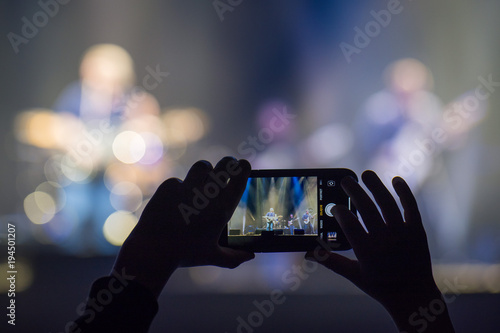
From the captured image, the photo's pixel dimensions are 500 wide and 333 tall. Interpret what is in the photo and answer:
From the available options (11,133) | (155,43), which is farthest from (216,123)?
(11,133)

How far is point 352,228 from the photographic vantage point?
492mm

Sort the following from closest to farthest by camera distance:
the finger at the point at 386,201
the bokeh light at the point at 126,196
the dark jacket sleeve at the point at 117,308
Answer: the dark jacket sleeve at the point at 117,308, the finger at the point at 386,201, the bokeh light at the point at 126,196

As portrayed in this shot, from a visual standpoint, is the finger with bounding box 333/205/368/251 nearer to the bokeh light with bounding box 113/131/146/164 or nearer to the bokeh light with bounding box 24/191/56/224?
the bokeh light with bounding box 113/131/146/164

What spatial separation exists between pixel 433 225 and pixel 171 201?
87cm

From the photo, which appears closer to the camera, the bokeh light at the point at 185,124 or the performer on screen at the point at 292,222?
the performer on screen at the point at 292,222

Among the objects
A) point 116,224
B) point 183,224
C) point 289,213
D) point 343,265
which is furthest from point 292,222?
point 116,224

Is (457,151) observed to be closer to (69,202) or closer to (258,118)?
(258,118)

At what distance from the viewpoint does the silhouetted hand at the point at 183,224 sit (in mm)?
423

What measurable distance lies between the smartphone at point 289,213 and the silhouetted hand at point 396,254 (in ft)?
0.71

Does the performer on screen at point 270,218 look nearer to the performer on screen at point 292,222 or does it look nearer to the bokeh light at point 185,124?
the performer on screen at point 292,222

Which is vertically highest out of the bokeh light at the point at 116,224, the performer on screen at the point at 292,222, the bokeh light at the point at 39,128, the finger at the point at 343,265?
the bokeh light at the point at 39,128

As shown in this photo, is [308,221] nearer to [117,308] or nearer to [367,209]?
[367,209]

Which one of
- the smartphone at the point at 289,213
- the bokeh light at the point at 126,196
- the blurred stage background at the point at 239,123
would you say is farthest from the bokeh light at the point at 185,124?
the smartphone at the point at 289,213

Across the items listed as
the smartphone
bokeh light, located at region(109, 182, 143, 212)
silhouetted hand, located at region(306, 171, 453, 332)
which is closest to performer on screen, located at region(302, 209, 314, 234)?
the smartphone
